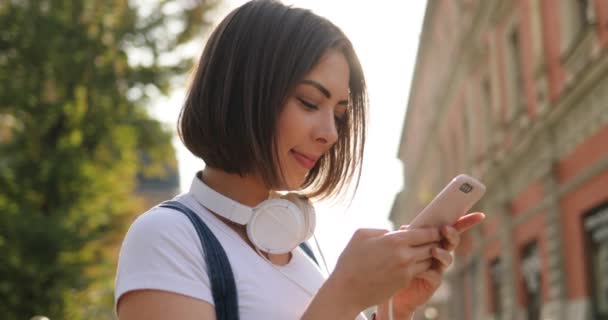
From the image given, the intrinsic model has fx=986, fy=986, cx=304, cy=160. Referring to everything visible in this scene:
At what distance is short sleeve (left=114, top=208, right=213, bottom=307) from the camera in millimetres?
1561

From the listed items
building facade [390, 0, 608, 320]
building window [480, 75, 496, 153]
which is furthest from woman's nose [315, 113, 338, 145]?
building window [480, 75, 496, 153]

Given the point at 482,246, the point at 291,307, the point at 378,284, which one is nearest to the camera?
the point at 378,284

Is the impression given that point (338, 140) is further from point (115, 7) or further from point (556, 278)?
point (115, 7)

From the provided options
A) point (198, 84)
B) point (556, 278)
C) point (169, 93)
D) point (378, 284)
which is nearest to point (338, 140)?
point (198, 84)

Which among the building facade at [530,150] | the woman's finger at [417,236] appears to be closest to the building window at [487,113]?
the building facade at [530,150]

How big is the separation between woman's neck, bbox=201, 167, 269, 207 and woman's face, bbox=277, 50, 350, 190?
52 mm

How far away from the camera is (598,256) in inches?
479

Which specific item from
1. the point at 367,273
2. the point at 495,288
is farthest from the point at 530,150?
the point at 367,273

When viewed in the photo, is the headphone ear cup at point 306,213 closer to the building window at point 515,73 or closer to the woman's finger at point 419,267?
the woman's finger at point 419,267

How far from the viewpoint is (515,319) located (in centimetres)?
1733

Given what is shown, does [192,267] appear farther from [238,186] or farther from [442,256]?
[442,256]

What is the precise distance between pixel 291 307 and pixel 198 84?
44cm

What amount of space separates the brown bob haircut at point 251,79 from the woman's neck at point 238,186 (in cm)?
2

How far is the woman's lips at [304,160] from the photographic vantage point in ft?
5.88
